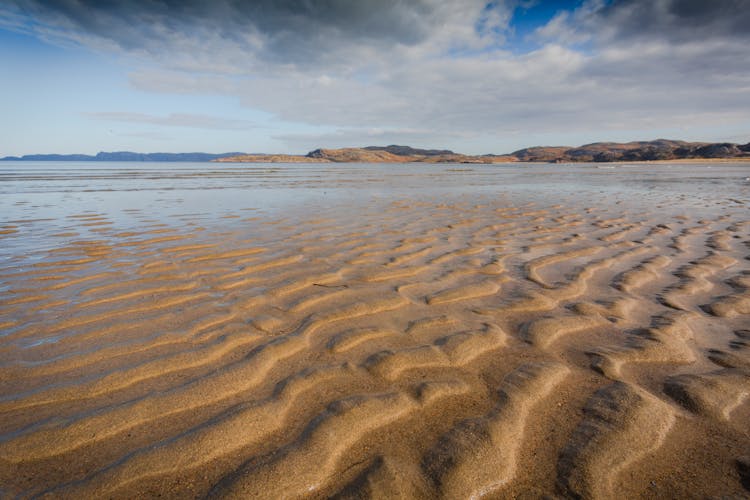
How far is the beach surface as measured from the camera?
1559 mm

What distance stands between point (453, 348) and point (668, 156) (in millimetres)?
105420

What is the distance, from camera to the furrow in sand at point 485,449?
1.50 m

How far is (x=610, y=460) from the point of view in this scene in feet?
5.19

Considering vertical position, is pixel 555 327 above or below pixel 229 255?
above

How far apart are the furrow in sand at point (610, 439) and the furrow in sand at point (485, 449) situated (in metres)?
0.21

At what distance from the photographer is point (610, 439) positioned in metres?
1.70

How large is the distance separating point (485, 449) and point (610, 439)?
1.90 ft

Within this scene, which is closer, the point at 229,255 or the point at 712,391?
the point at 712,391

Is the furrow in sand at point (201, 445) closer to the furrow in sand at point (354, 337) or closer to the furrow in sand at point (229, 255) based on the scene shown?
the furrow in sand at point (354, 337)

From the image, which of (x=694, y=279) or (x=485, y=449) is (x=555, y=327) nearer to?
(x=485, y=449)

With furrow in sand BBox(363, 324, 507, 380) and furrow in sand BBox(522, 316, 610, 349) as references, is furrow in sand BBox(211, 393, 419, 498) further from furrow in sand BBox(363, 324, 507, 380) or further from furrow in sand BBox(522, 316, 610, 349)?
furrow in sand BBox(522, 316, 610, 349)

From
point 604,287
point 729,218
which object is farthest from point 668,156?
point 604,287

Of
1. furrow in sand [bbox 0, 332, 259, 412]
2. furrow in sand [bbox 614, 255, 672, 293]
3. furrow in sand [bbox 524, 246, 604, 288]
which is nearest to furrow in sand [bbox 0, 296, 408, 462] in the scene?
furrow in sand [bbox 0, 332, 259, 412]

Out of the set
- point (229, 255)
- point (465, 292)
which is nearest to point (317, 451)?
point (465, 292)
